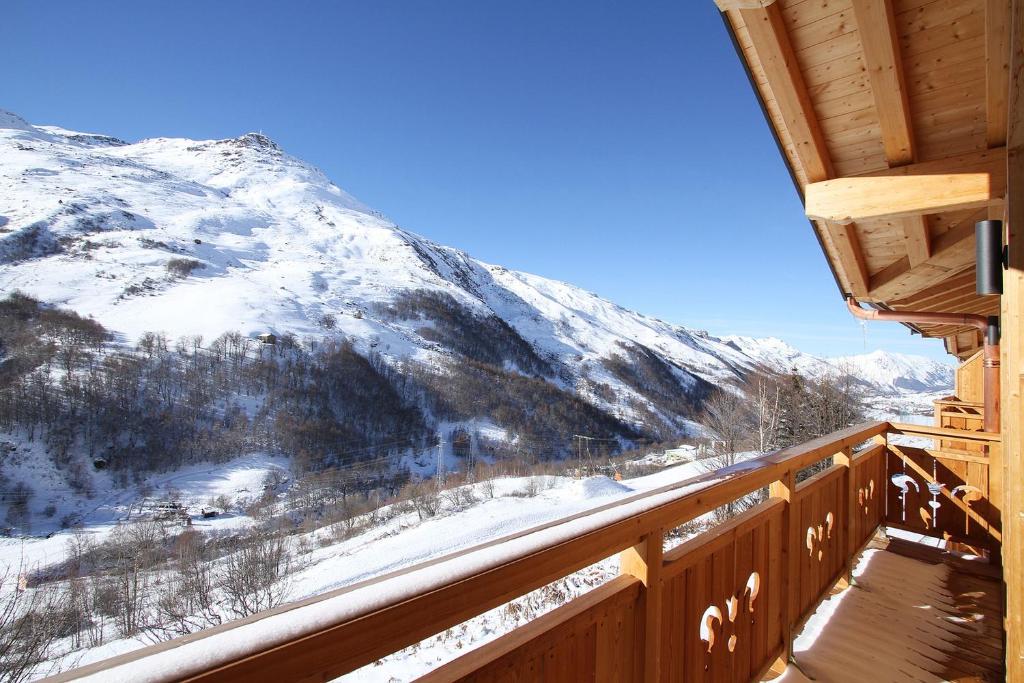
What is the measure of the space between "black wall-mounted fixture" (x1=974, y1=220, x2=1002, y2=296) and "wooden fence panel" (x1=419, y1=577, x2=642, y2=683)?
161cm

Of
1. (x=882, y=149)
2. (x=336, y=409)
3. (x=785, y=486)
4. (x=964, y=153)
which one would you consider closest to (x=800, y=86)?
(x=882, y=149)

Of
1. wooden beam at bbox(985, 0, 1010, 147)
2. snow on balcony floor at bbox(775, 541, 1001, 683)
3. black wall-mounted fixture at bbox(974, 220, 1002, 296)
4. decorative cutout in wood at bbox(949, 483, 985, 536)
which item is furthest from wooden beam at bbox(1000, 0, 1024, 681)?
decorative cutout in wood at bbox(949, 483, 985, 536)

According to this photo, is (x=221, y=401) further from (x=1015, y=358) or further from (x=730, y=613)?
(x=1015, y=358)

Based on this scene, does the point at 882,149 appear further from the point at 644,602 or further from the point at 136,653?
the point at 136,653

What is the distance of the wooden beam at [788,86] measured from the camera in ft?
7.68

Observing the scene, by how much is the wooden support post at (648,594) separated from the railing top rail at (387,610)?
0.07 m

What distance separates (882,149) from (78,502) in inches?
1736

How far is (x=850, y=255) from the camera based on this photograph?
445cm

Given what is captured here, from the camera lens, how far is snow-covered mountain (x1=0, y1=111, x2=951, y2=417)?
57.8 metres

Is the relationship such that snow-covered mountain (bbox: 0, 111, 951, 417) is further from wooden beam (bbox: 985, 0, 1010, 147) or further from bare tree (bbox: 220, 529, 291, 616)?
wooden beam (bbox: 985, 0, 1010, 147)

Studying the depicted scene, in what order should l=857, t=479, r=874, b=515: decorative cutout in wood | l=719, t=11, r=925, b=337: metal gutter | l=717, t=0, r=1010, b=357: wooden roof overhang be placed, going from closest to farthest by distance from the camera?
l=717, t=0, r=1010, b=357: wooden roof overhang < l=719, t=11, r=925, b=337: metal gutter < l=857, t=479, r=874, b=515: decorative cutout in wood

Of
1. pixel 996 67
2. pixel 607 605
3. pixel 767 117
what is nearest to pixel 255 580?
pixel 607 605

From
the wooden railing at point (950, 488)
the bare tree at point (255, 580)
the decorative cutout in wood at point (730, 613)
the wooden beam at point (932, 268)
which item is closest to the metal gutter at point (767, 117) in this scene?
the wooden beam at point (932, 268)

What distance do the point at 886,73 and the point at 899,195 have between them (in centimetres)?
86
